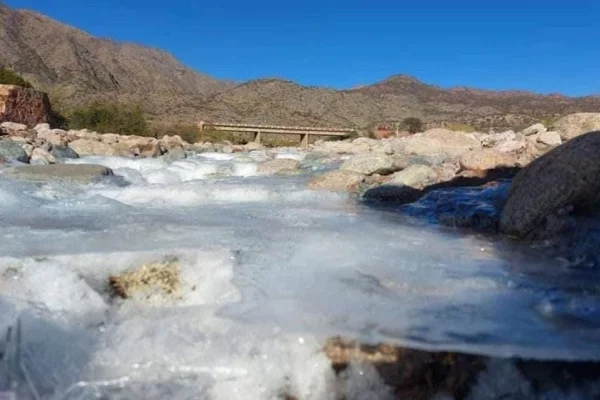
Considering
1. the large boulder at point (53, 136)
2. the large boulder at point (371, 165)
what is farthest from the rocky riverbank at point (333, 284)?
the large boulder at point (53, 136)

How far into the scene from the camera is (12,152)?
27.4 feet

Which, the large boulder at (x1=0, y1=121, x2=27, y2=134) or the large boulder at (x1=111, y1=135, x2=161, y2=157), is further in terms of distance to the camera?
the large boulder at (x1=0, y1=121, x2=27, y2=134)

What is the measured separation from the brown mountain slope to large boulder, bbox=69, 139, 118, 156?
81.1ft

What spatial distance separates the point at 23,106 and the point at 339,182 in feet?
37.5

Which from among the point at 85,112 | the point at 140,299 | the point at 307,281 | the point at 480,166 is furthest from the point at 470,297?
the point at 85,112

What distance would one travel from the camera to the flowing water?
6.57 ft

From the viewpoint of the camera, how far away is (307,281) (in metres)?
2.87

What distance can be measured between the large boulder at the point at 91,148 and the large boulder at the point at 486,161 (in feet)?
23.7

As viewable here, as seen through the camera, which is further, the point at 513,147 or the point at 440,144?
the point at 440,144

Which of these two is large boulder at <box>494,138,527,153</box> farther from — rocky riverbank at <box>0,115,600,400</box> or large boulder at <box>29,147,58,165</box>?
large boulder at <box>29,147,58,165</box>

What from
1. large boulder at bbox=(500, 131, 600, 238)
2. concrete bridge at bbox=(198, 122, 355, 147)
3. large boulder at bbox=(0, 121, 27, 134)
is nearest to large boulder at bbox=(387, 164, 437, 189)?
large boulder at bbox=(500, 131, 600, 238)

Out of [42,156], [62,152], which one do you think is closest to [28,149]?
[42,156]

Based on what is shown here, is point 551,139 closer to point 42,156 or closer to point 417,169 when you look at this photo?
point 417,169

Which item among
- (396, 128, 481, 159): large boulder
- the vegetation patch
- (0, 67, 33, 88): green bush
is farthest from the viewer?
(0, 67, 33, 88): green bush
